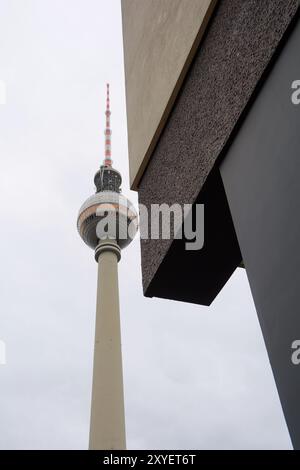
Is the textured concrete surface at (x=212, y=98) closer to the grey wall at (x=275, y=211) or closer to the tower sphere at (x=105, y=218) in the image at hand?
the grey wall at (x=275, y=211)

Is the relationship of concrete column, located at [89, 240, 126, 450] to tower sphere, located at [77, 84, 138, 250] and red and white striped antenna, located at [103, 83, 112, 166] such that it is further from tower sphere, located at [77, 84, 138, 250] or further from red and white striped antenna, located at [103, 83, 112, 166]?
red and white striped antenna, located at [103, 83, 112, 166]

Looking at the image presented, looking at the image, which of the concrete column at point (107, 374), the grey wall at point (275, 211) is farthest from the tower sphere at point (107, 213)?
the grey wall at point (275, 211)

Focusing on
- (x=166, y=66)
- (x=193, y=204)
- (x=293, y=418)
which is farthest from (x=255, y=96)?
(x=293, y=418)

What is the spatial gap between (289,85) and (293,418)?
1.41 metres

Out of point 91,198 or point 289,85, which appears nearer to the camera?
point 289,85

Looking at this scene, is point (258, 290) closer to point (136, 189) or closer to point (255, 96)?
point (255, 96)

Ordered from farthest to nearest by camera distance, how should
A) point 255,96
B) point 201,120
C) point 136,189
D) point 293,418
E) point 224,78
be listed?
point 136,189 → point 201,120 → point 224,78 → point 255,96 → point 293,418

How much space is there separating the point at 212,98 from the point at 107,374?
29374 mm

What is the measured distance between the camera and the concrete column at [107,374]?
93.6ft

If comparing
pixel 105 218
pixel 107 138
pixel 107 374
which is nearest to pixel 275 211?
pixel 107 374

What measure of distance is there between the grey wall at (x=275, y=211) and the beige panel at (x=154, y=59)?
1.01 meters

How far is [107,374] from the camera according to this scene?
30.6 meters

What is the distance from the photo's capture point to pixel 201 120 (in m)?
3.07

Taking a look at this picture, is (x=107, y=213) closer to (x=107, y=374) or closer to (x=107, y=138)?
(x=107, y=138)
